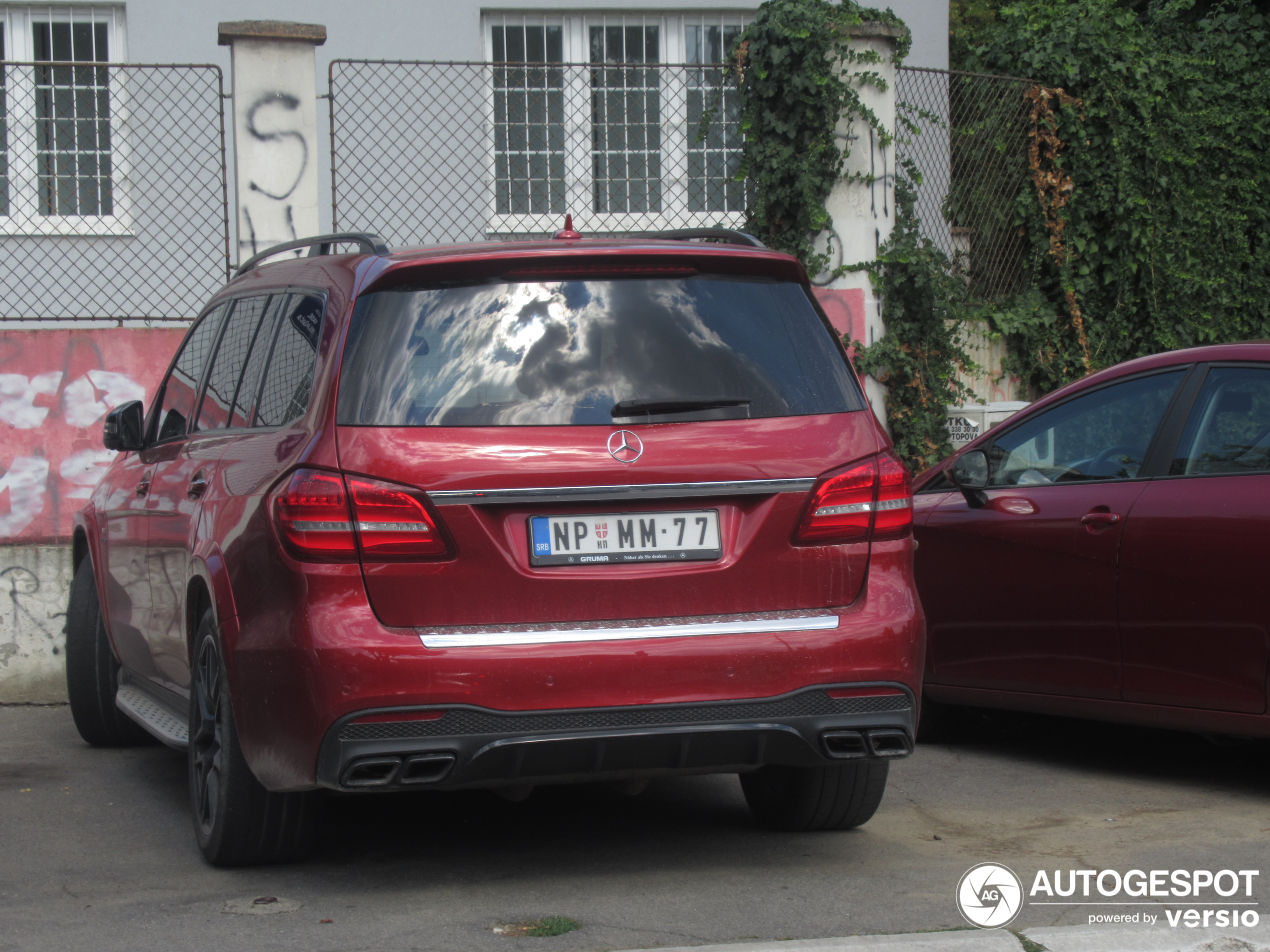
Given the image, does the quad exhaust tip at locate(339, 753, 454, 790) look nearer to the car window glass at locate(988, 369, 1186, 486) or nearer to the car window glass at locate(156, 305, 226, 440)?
the car window glass at locate(156, 305, 226, 440)

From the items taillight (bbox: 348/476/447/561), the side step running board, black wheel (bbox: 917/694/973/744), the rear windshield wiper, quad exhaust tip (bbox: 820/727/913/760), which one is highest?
the rear windshield wiper

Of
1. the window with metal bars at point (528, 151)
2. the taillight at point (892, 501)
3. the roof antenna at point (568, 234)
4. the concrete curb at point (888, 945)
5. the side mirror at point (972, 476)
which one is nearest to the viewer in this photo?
the concrete curb at point (888, 945)

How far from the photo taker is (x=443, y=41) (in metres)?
13.9

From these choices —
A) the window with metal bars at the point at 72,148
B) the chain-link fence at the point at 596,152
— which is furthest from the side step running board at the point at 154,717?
the window with metal bars at the point at 72,148

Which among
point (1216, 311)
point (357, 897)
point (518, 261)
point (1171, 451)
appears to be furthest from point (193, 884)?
point (1216, 311)

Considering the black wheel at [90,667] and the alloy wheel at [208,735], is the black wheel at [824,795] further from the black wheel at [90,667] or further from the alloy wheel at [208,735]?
the black wheel at [90,667]

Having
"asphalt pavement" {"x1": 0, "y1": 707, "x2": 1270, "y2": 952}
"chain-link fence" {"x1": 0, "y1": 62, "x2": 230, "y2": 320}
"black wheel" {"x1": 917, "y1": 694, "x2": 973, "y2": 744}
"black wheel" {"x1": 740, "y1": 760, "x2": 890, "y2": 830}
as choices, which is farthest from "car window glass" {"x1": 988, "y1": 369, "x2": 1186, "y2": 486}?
"chain-link fence" {"x1": 0, "y1": 62, "x2": 230, "y2": 320}

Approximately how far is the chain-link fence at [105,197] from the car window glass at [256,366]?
21.2 ft

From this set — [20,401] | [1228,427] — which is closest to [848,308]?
[1228,427]

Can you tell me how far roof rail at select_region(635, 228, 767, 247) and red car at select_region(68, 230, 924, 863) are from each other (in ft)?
1.11

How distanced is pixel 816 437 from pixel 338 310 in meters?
1.34

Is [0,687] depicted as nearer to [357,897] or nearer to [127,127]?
→ [357,897]

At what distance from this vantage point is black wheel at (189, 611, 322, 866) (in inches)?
175

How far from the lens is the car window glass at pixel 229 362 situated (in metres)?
5.15
